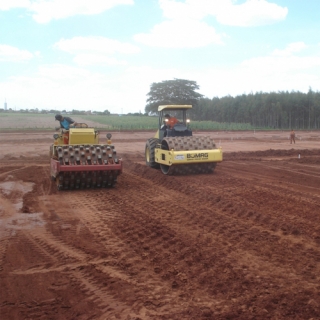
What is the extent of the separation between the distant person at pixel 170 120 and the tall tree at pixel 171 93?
46371mm

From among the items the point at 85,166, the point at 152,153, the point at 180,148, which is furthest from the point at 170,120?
the point at 85,166

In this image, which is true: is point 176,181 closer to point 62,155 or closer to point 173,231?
point 62,155

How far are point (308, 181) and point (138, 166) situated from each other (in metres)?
6.98

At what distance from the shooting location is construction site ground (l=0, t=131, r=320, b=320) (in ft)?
14.3

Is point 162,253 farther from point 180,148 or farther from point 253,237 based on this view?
point 180,148

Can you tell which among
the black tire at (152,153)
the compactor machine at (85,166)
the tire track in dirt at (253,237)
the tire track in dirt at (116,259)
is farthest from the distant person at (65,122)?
the tire track in dirt at (253,237)

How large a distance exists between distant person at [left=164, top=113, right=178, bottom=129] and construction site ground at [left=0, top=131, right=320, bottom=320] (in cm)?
398

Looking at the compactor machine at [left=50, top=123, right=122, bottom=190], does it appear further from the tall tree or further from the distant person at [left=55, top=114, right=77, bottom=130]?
the tall tree

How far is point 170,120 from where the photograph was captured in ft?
50.2

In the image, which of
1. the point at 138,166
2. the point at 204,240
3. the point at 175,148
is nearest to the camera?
the point at 204,240

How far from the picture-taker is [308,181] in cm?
1285

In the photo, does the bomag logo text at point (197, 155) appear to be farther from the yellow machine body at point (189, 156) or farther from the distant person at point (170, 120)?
the distant person at point (170, 120)

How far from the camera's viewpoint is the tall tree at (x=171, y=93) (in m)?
61.7

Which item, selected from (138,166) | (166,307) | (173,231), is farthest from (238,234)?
(138,166)
